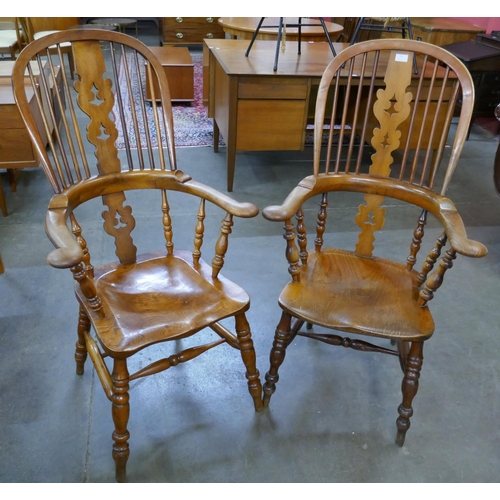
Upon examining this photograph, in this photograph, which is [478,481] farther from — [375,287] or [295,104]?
[295,104]

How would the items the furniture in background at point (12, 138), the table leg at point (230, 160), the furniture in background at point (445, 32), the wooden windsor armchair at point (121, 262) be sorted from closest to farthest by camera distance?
1. the wooden windsor armchair at point (121, 262)
2. the furniture in background at point (12, 138)
3. the table leg at point (230, 160)
4. the furniture in background at point (445, 32)

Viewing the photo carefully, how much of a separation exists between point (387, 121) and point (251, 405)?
106 cm

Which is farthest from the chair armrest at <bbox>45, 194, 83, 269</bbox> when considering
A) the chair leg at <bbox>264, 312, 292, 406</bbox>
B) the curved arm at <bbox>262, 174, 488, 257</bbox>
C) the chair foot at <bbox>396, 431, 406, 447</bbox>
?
the chair foot at <bbox>396, 431, 406, 447</bbox>

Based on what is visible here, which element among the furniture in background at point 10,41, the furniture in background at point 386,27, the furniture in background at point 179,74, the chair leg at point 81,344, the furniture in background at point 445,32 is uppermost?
the furniture in background at point 386,27

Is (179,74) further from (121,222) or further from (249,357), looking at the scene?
(249,357)

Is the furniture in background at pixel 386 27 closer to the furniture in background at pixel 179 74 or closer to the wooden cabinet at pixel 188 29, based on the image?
the furniture in background at pixel 179 74

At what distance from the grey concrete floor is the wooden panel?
0.89 m

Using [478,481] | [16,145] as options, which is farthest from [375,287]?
[16,145]

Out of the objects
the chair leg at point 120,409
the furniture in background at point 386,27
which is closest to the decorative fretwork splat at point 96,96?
the chair leg at point 120,409

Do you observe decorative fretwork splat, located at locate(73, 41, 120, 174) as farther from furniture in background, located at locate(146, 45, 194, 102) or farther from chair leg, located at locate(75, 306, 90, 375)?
furniture in background, located at locate(146, 45, 194, 102)

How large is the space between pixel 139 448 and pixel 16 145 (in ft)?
5.73

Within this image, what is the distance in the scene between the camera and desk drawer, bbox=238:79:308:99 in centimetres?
265

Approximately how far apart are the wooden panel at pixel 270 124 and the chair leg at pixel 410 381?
178cm

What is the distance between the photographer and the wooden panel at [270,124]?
2.72 meters
